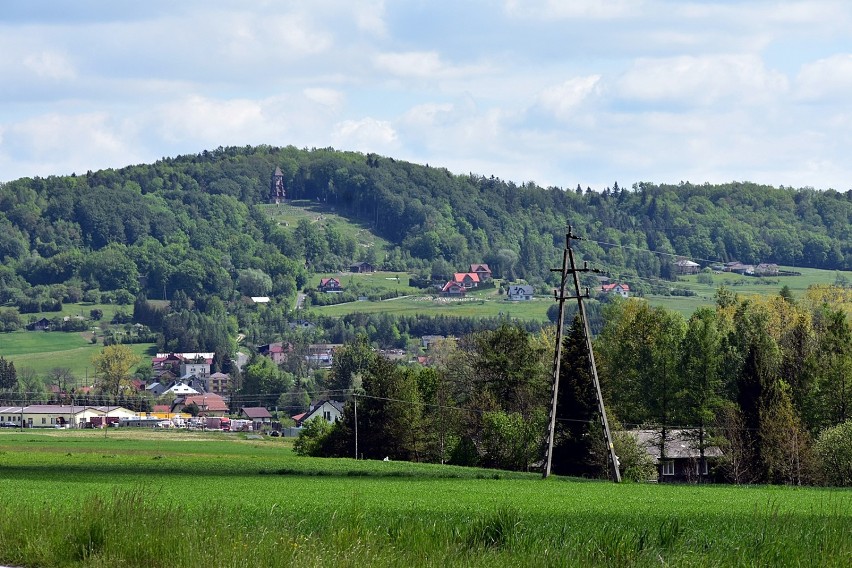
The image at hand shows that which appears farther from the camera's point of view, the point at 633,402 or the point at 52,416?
the point at 52,416

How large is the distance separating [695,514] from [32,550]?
660 inches

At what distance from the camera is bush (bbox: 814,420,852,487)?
70.0 m

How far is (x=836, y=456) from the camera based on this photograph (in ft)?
231

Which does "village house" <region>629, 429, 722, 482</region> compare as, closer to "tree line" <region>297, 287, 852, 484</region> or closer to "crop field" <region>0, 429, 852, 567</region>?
"tree line" <region>297, 287, 852, 484</region>

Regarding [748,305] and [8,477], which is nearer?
[8,477]

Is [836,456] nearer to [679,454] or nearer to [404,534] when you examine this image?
[679,454]

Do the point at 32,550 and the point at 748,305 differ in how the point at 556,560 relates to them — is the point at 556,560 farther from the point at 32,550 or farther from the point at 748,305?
the point at 748,305

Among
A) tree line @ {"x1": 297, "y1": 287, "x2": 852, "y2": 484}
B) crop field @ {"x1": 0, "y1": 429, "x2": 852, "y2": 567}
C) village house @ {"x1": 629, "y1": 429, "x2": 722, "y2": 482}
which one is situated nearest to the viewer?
crop field @ {"x1": 0, "y1": 429, "x2": 852, "y2": 567}

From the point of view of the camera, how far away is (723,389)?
296 ft

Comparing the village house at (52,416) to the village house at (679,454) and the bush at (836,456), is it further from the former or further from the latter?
the bush at (836,456)

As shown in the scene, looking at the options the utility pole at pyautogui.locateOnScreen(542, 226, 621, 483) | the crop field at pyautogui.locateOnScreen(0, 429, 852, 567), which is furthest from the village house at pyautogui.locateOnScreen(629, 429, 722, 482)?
the crop field at pyautogui.locateOnScreen(0, 429, 852, 567)

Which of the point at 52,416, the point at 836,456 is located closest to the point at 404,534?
the point at 836,456

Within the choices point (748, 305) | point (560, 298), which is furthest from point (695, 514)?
point (748, 305)

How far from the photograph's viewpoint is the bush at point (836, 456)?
7000cm
